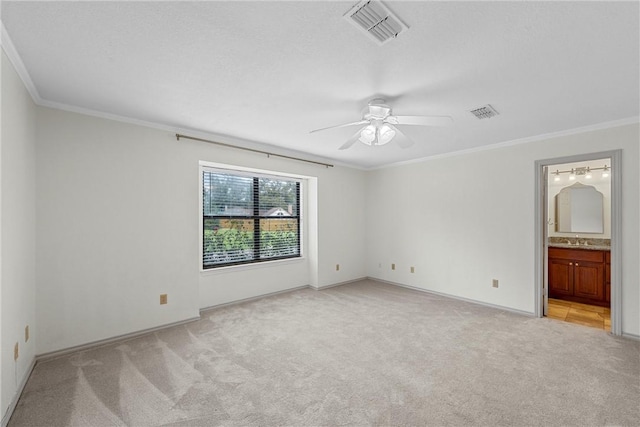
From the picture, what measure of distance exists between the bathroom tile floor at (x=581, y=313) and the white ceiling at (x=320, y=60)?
8.05 ft

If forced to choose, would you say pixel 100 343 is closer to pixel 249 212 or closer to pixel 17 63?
pixel 249 212

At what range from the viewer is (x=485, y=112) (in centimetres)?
291

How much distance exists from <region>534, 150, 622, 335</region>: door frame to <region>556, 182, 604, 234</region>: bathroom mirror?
1867 millimetres

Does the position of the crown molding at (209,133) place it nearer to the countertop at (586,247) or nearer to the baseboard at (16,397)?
the countertop at (586,247)

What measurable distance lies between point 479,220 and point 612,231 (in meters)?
1.43

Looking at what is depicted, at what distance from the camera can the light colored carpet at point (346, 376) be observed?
74.2 inches

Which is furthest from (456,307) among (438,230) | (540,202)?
(540,202)

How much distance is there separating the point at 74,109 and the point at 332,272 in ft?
14.0

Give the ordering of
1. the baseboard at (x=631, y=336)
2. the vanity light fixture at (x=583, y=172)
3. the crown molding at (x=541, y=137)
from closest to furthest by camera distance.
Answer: the baseboard at (x=631, y=336) < the crown molding at (x=541, y=137) < the vanity light fixture at (x=583, y=172)

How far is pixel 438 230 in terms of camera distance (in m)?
4.86

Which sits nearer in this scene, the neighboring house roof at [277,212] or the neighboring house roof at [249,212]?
the neighboring house roof at [249,212]

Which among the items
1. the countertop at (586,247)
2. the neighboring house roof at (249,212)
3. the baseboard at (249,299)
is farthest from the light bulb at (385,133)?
the countertop at (586,247)

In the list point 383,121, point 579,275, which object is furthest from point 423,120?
point 579,275

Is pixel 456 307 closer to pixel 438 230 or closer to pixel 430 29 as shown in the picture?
pixel 438 230
